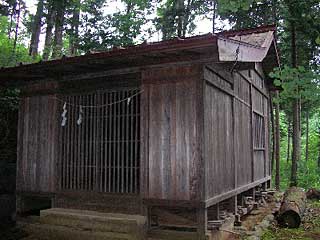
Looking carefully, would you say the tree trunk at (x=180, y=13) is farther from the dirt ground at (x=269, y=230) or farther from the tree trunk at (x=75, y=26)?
the dirt ground at (x=269, y=230)

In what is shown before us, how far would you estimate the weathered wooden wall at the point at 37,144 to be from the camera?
8.01 metres

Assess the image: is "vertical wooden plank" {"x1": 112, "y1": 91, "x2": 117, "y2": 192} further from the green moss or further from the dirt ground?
the green moss

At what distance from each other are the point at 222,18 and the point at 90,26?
6.99 meters

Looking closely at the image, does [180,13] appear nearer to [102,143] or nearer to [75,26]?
[75,26]

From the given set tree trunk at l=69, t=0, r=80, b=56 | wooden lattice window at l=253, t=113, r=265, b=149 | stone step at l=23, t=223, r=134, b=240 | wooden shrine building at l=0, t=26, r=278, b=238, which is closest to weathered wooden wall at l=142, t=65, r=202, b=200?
wooden shrine building at l=0, t=26, r=278, b=238

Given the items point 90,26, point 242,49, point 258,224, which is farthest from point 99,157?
point 90,26

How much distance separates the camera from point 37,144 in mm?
8266

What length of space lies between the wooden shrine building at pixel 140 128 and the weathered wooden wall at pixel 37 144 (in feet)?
0.08

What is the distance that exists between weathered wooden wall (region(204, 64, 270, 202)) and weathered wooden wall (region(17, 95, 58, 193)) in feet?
11.9

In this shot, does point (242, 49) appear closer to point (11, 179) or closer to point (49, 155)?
point (49, 155)

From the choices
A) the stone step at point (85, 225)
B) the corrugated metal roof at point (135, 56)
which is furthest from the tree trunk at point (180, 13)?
the stone step at point (85, 225)

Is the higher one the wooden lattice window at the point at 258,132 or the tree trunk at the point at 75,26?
the tree trunk at the point at 75,26

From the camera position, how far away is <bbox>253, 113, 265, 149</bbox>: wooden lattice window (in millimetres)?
10980

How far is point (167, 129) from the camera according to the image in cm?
664
